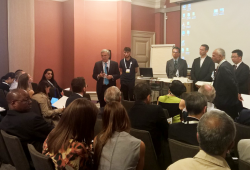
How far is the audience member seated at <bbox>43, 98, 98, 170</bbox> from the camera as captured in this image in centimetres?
167

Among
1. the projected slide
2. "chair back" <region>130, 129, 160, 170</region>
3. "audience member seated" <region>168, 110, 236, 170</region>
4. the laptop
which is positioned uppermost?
the projected slide

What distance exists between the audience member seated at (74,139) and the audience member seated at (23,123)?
0.67 m

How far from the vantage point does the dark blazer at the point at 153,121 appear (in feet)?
8.35

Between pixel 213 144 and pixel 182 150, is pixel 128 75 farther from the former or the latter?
pixel 213 144

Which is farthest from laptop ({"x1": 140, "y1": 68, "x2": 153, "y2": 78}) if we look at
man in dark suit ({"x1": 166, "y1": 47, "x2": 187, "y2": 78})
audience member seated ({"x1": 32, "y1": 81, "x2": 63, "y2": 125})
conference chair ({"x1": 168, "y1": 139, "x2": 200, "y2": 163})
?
conference chair ({"x1": 168, "y1": 139, "x2": 200, "y2": 163})

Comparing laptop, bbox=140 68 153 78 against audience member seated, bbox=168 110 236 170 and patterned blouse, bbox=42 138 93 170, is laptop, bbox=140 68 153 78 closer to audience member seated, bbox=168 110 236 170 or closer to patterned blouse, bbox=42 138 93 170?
patterned blouse, bbox=42 138 93 170

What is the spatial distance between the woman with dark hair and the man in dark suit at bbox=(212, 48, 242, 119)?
8.61ft

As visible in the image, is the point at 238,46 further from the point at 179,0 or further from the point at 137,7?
the point at 137,7

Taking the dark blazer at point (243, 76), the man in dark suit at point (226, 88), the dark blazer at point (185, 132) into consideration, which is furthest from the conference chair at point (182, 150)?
the dark blazer at point (243, 76)

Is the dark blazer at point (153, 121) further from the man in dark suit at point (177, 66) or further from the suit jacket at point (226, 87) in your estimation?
the man in dark suit at point (177, 66)

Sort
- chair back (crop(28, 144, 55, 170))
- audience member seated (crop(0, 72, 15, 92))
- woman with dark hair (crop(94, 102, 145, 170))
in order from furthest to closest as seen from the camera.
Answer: audience member seated (crop(0, 72, 15, 92))
woman with dark hair (crop(94, 102, 145, 170))
chair back (crop(28, 144, 55, 170))

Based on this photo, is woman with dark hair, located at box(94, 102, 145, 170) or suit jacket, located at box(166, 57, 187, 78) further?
suit jacket, located at box(166, 57, 187, 78)

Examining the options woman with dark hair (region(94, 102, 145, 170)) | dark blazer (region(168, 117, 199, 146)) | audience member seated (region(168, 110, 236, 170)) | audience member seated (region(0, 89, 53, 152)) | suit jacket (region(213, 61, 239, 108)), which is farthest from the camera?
suit jacket (region(213, 61, 239, 108))

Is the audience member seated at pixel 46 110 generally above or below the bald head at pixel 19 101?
below
